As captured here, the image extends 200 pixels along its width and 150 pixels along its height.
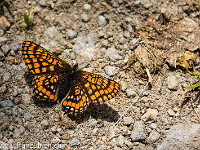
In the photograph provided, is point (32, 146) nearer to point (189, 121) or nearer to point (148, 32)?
point (189, 121)

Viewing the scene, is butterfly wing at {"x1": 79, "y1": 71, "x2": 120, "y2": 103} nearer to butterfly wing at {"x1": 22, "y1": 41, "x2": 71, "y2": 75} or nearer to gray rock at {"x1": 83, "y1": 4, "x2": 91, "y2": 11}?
butterfly wing at {"x1": 22, "y1": 41, "x2": 71, "y2": 75}

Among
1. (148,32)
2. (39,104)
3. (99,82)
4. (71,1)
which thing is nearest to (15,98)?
(39,104)

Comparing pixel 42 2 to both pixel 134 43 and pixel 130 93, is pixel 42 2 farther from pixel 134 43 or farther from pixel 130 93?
pixel 130 93

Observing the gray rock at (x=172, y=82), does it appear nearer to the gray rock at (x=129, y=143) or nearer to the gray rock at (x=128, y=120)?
the gray rock at (x=128, y=120)

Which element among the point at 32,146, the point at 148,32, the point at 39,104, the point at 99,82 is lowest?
the point at 32,146

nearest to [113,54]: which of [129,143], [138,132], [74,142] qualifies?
[138,132]

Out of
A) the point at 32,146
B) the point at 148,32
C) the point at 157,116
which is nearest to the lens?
the point at 32,146

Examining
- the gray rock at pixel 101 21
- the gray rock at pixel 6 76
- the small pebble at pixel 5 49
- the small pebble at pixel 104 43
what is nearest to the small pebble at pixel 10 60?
the small pebble at pixel 5 49
